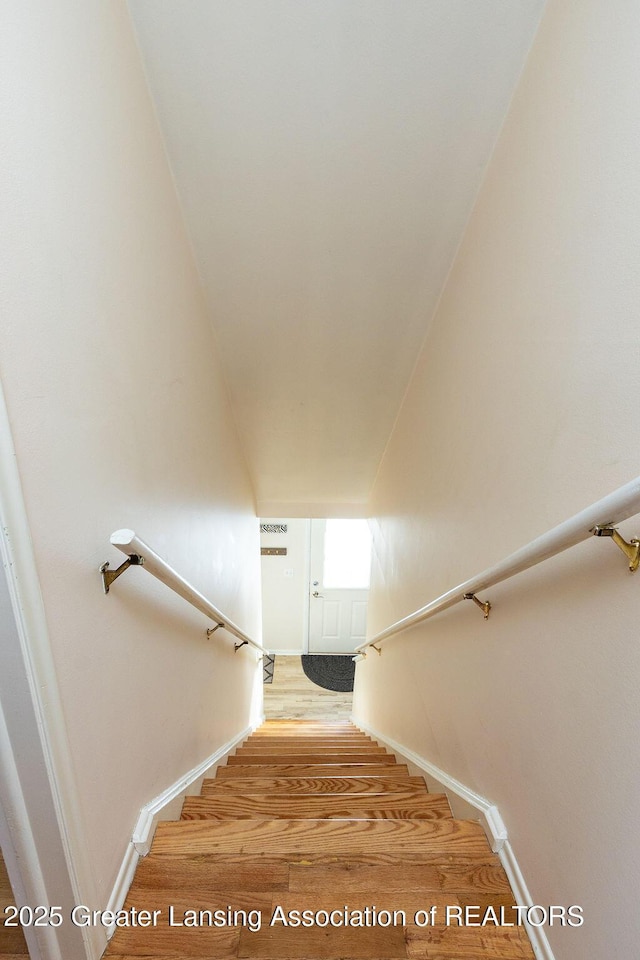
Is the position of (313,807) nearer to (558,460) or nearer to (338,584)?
(558,460)

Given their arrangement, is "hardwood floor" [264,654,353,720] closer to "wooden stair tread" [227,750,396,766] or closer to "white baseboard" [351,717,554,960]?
"wooden stair tread" [227,750,396,766]

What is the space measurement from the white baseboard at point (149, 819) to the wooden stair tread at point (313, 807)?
73 millimetres

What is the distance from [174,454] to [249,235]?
835 mm

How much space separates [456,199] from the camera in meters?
1.32

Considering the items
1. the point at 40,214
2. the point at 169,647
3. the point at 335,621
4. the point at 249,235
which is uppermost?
the point at 249,235

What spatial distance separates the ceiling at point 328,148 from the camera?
0.94 metres

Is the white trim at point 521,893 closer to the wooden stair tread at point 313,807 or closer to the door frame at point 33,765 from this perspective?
the wooden stair tread at point 313,807

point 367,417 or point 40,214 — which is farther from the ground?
point 40,214

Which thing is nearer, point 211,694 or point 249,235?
point 249,235

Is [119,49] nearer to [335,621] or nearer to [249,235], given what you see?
[249,235]

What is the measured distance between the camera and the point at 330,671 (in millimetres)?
5625

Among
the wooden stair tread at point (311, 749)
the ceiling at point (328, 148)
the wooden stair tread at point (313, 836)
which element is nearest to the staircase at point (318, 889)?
the wooden stair tread at point (313, 836)

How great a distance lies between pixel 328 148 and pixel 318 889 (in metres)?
1.92

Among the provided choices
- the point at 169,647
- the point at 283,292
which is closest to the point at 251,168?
the point at 283,292
